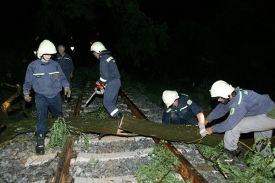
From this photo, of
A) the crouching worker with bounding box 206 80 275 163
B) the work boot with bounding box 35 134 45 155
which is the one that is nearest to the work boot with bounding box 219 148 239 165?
the crouching worker with bounding box 206 80 275 163

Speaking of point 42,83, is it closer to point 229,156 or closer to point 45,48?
point 45,48

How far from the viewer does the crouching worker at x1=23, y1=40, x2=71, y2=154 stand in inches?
191

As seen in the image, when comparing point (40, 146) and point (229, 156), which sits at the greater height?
point (229, 156)

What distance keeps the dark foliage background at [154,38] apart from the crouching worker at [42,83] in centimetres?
1135

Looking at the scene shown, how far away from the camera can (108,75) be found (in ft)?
20.1

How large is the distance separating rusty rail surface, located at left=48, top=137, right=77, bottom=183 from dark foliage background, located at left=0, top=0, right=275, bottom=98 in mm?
11997

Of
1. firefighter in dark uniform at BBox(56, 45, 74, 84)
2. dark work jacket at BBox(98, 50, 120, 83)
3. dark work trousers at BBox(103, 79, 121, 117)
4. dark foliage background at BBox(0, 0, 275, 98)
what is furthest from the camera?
dark foliage background at BBox(0, 0, 275, 98)

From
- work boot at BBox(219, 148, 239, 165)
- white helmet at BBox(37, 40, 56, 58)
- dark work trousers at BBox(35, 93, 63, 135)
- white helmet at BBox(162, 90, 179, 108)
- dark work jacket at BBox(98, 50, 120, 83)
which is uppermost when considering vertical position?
white helmet at BBox(37, 40, 56, 58)

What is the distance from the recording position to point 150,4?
33125 millimetres

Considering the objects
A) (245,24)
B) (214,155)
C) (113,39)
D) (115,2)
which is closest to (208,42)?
(245,24)

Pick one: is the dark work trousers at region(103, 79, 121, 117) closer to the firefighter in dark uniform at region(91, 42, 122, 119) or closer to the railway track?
the firefighter in dark uniform at region(91, 42, 122, 119)

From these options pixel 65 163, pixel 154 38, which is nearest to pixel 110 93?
pixel 65 163

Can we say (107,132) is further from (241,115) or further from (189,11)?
(189,11)

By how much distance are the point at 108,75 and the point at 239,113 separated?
3.03m
